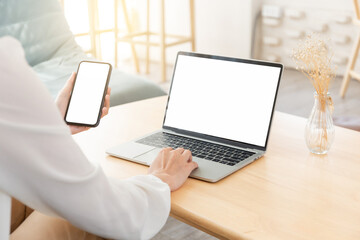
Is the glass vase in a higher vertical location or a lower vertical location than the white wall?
higher

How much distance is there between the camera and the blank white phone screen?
1069mm

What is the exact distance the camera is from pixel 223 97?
3.91 ft

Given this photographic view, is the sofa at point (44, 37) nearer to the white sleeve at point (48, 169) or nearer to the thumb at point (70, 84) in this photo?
the thumb at point (70, 84)

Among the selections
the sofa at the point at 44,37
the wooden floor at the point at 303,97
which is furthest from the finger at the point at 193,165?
the wooden floor at the point at 303,97

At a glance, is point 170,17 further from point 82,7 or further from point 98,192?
point 98,192

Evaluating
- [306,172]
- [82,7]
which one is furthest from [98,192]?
[82,7]

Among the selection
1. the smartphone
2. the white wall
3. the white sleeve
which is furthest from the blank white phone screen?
the white wall

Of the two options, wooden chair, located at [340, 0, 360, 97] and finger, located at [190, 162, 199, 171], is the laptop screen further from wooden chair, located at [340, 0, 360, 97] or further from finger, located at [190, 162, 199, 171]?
wooden chair, located at [340, 0, 360, 97]

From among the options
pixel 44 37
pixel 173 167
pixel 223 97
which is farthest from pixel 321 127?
pixel 44 37

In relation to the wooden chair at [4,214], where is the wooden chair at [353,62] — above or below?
below

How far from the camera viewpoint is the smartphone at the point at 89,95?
107 cm

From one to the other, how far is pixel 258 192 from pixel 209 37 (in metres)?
3.50

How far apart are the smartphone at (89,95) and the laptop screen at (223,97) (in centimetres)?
23

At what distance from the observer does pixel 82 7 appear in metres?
4.33
